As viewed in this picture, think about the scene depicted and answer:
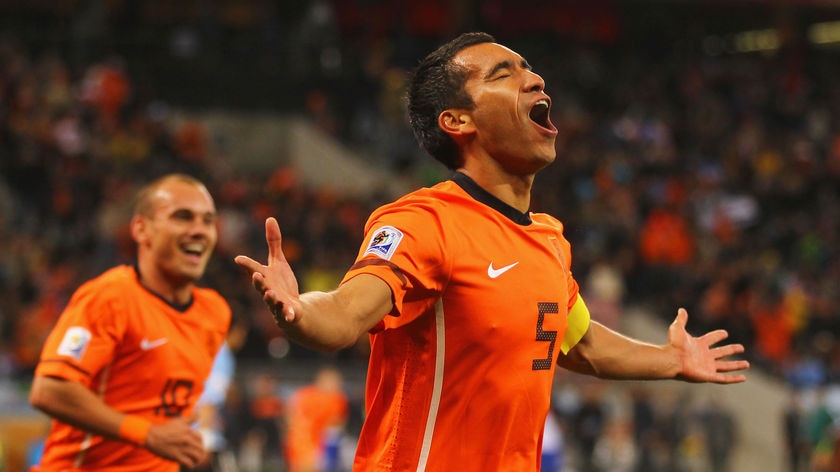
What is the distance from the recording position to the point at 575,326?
4242 mm

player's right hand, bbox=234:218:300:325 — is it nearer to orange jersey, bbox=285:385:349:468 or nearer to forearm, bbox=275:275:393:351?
forearm, bbox=275:275:393:351

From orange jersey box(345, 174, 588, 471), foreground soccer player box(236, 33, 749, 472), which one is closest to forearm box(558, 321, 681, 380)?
foreground soccer player box(236, 33, 749, 472)

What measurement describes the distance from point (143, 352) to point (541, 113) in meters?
2.34

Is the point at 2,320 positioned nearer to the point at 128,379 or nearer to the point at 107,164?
the point at 107,164

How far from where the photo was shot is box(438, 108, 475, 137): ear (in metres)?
3.83

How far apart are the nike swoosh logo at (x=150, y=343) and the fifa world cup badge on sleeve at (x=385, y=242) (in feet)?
7.27

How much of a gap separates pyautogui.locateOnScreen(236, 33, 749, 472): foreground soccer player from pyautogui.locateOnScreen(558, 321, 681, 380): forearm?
1.47ft

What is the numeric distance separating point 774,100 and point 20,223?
1561cm

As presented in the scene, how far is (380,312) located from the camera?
3.31 metres

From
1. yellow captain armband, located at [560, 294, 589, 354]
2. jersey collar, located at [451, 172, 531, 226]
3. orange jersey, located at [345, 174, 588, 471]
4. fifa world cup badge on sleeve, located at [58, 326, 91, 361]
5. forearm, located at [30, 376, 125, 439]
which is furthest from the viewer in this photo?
fifa world cup badge on sleeve, located at [58, 326, 91, 361]

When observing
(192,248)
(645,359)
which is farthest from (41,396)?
(645,359)

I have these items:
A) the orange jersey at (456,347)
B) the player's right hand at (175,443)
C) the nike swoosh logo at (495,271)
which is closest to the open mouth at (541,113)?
the orange jersey at (456,347)

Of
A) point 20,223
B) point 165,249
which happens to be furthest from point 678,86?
point 165,249

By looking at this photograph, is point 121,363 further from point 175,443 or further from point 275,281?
point 275,281
